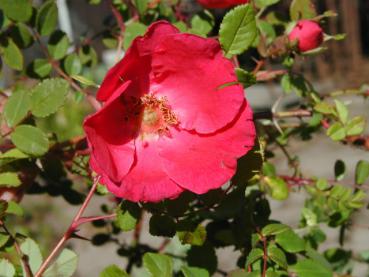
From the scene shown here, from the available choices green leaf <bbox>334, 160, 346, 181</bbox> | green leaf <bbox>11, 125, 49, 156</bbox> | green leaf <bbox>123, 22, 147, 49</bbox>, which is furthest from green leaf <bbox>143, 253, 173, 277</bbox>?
green leaf <bbox>334, 160, 346, 181</bbox>

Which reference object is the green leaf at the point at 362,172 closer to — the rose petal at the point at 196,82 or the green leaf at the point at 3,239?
the rose petal at the point at 196,82

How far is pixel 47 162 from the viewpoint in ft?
2.84

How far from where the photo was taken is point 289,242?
0.77 meters

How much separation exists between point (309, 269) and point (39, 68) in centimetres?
58

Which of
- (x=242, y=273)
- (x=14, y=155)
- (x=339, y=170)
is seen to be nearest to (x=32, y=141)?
(x=14, y=155)

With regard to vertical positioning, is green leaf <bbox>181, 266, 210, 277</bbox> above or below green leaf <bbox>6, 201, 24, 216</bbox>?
below

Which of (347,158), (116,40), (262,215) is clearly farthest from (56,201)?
(262,215)

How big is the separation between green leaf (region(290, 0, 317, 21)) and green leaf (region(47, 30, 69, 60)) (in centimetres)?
42

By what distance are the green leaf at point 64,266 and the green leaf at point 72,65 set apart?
0.37 meters

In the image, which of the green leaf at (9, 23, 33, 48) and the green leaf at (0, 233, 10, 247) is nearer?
the green leaf at (0, 233, 10, 247)

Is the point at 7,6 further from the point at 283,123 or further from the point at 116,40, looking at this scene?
the point at 283,123

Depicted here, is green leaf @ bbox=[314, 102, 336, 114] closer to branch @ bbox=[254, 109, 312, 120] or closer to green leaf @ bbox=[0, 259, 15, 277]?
branch @ bbox=[254, 109, 312, 120]

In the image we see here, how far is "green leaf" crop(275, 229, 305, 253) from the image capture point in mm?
768

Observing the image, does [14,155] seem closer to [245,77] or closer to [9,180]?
[9,180]
